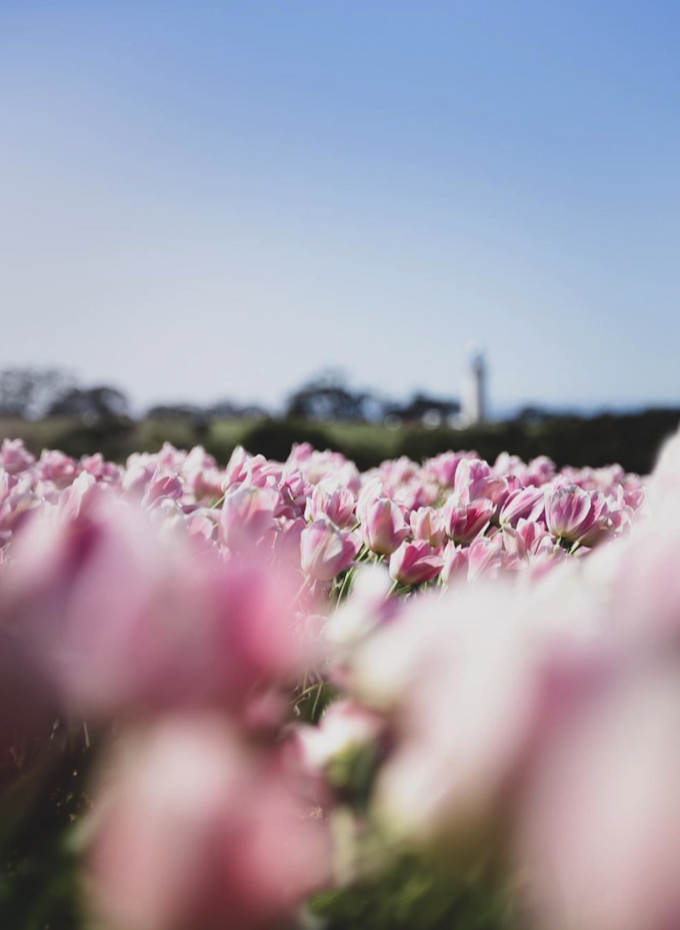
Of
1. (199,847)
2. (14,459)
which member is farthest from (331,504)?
(14,459)

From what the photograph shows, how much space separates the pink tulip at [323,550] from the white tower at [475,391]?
1593 cm

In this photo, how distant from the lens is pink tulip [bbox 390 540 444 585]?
1406 mm

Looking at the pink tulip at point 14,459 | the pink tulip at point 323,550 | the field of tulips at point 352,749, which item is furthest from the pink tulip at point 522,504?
the pink tulip at point 14,459

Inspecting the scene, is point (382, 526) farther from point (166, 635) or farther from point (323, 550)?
point (166, 635)

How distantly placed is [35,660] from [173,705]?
0.11 m

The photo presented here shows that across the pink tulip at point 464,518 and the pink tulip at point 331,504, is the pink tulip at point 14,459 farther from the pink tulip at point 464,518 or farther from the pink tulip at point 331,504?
the pink tulip at point 464,518

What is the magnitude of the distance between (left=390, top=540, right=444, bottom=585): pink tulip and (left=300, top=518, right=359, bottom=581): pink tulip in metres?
0.20

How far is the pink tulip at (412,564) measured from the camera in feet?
4.61

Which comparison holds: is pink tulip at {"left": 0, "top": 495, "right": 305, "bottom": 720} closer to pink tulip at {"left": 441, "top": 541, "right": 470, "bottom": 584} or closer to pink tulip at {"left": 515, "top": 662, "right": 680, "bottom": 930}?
pink tulip at {"left": 515, "top": 662, "right": 680, "bottom": 930}

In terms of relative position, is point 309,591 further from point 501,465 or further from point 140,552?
point 501,465

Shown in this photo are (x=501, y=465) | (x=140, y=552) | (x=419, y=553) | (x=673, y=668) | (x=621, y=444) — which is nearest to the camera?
(x=673, y=668)

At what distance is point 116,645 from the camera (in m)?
0.41

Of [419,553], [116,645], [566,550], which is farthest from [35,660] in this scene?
[566,550]

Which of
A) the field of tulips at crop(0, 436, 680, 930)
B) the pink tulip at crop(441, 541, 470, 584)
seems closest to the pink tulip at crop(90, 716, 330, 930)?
the field of tulips at crop(0, 436, 680, 930)
